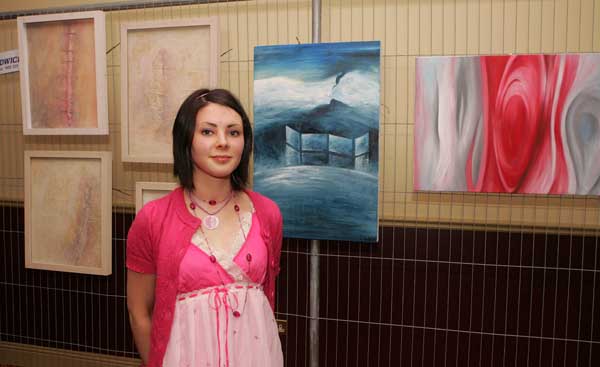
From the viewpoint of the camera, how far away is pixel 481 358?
7.08 feet

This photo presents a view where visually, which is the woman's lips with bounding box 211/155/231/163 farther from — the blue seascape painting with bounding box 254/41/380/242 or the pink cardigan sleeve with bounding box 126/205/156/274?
the blue seascape painting with bounding box 254/41/380/242

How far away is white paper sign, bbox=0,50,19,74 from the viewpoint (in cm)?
266

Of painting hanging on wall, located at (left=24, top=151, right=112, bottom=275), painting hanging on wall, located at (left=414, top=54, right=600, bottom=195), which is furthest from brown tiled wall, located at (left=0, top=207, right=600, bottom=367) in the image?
painting hanging on wall, located at (left=414, top=54, right=600, bottom=195)

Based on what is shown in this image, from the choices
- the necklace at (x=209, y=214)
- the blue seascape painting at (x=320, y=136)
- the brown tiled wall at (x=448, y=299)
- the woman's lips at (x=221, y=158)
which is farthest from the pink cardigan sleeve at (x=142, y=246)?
the brown tiled wall at (x=448, y=299)

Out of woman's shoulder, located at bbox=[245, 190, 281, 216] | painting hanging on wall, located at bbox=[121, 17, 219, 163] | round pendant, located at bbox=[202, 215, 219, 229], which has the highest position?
painting hanging on wall, located at bbox=[121, 17, 219, 163]

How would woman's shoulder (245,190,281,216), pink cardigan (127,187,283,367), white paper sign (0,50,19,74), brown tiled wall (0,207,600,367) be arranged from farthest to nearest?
white paper sign (0,50,19,74) → brown tiled wall (0,207,600,367) → woman's shoulder (245,190,281,216) → pink cardigan (127,187,283,367)

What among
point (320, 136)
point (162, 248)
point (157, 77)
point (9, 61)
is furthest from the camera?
point (9, 61)

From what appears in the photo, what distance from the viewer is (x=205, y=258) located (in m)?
1.33

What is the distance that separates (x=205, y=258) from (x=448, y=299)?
127cm

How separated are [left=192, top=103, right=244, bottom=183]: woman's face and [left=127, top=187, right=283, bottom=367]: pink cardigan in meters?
0.13

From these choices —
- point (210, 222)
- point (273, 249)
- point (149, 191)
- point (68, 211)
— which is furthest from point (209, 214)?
point (68, 211)

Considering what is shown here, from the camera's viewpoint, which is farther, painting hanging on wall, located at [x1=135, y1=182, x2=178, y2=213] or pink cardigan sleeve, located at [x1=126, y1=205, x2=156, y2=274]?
painting hanging on wall, located at [x1=135, y1=182, x2=178, y2=213]

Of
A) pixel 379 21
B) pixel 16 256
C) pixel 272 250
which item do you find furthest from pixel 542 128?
pixel 16 256

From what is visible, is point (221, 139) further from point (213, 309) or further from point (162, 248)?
point (213, 309)
